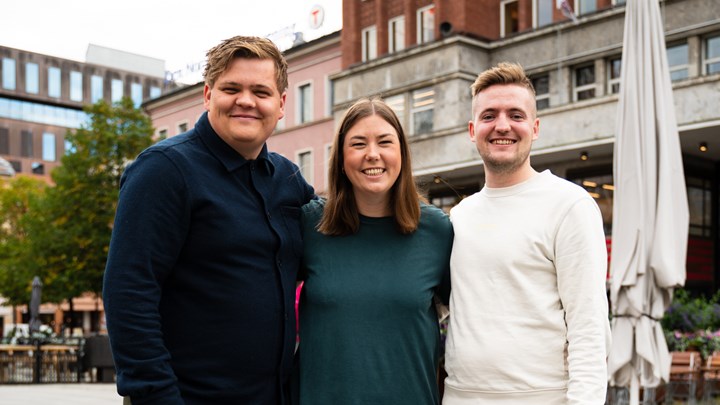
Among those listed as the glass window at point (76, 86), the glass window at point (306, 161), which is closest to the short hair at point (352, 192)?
the glass window at point (306, 161)

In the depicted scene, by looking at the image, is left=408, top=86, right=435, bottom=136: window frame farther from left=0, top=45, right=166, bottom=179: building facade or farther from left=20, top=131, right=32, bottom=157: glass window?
left=20, top=131, right=32, bottom=157: glass window

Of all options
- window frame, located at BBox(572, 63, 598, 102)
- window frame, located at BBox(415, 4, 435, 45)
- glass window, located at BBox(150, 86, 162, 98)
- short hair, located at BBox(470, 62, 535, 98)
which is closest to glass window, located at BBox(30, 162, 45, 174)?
glass window, located at BBox(150, 86, 162, 98)

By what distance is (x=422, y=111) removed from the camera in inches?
1102

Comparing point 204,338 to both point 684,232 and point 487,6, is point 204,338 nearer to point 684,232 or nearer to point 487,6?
point 684,232

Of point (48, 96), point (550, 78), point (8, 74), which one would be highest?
point (8, 74)

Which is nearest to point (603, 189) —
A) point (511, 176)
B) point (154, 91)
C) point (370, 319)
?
point (511, 176)

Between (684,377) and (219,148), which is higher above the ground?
(219,148)

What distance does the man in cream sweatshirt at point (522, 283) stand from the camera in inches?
125

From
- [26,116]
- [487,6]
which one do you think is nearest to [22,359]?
[487,6]

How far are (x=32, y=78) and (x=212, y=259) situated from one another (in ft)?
268

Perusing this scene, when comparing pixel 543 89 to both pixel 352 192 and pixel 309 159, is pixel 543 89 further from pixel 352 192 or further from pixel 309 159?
pixel 352 192

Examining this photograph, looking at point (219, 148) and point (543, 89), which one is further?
point (543, 89)

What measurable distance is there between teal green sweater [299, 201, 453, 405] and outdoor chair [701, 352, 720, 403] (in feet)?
33.3

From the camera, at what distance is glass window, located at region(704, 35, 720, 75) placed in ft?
73.4
